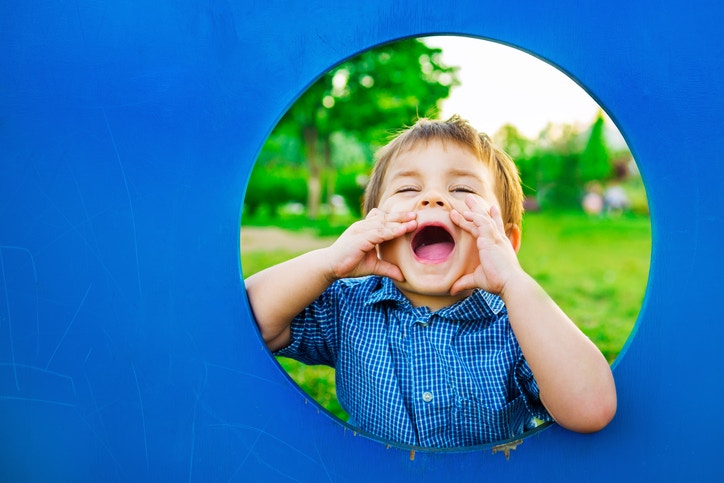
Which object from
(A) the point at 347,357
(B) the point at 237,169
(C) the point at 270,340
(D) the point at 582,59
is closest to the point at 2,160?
(B) the point at 237,169

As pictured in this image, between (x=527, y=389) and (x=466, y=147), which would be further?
(x=466, y=147)

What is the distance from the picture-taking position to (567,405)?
33.1 inches

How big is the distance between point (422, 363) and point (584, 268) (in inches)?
153

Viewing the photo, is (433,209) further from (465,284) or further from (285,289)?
(285,289)

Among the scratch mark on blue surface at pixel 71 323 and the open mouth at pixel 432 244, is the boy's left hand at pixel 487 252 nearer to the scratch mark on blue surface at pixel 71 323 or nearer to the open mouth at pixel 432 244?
the open mouth at pixel 432 244

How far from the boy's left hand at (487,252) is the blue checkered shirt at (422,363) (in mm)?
165

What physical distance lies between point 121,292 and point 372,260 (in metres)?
0.36

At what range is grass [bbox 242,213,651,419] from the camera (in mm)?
2723

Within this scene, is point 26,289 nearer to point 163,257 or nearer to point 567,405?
point 163,257

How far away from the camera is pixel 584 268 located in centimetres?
→ 473

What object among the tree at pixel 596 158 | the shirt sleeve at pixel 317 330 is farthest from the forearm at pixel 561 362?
the tree at pixel 596 158

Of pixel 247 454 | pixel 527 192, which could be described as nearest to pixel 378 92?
pixel 527 192

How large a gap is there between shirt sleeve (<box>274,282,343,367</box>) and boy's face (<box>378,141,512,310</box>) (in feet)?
0.40

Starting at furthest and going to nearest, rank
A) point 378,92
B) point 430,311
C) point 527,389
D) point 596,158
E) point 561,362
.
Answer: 1. point 596,158
2. point 378,92
3. point 430,311
4. point 527,389
5. point 561,362
